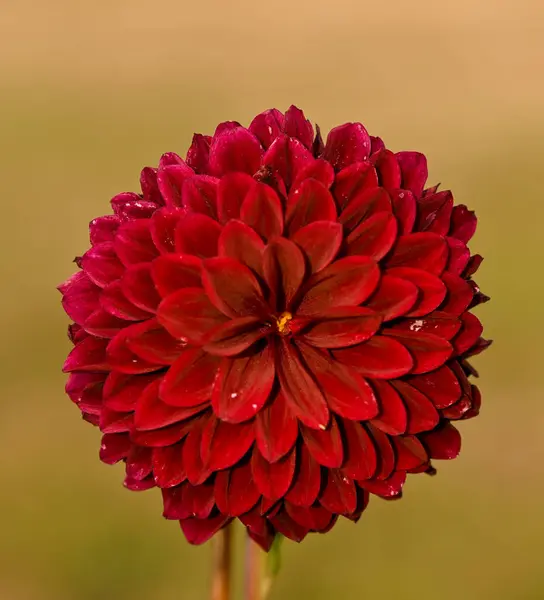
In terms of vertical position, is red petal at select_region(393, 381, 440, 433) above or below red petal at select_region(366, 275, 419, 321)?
below

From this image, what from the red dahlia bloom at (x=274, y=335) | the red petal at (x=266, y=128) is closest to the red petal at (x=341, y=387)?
the red dahlia bloom at (x=274, y=335)

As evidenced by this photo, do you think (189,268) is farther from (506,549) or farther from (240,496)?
(506,549)

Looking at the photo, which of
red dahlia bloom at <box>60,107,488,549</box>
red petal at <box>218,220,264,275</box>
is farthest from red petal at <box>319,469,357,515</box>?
red petal at <box>218,220,264,275</box>

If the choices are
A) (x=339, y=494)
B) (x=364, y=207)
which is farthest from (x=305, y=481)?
(x=364, y=207)

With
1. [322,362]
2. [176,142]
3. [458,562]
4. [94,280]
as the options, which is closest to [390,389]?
[322,362]

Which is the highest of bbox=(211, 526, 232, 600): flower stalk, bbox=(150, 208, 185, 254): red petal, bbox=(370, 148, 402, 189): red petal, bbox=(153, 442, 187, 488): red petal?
bbox=(370, 148, 402, 189): red petal

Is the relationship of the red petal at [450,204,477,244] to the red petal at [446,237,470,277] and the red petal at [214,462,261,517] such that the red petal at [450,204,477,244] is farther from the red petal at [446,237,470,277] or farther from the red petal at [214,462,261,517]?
the red petal at [214,462,261,517]
